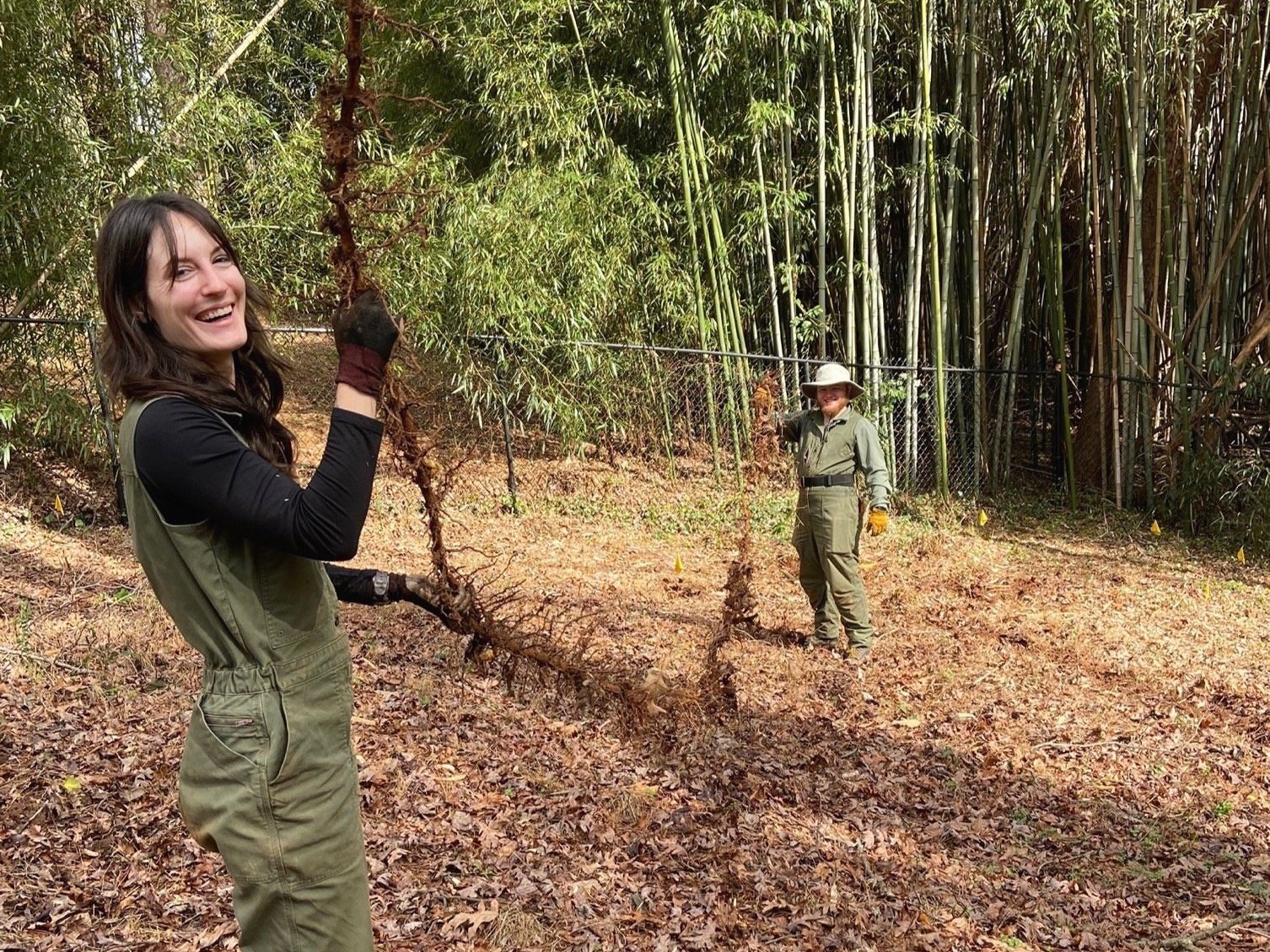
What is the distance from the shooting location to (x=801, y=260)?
9.21 metres

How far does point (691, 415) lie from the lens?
8.82m

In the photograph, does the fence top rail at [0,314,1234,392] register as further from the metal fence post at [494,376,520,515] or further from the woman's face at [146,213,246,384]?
the woman's face at [146,213,246,384]

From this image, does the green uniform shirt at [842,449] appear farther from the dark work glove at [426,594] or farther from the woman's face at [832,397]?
the dark work glove at [426,594]

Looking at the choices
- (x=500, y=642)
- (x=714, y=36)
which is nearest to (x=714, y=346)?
(x=714, y=36)

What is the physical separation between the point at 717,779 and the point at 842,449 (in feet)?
6.99

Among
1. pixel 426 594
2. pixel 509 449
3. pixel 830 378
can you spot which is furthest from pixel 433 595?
pixel 509 449

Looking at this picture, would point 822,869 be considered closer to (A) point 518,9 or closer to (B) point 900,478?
(B) point 900,478

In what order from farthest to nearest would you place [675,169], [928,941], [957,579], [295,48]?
[295,48]
[675,169]
[957,579]
[928,941]

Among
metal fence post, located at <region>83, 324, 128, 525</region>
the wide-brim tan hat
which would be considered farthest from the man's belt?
metal fence post, located at <region>83, 324, 128, 525</region>

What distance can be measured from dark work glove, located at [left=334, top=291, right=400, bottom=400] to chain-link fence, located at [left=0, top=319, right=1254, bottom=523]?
673 cm

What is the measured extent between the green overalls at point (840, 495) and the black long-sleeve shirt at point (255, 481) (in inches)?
166

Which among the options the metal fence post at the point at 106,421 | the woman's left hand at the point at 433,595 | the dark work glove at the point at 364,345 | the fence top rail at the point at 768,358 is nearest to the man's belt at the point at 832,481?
the fence top rail at the point at 768,358

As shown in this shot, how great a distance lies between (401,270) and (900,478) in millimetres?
4540

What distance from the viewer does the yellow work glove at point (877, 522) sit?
502cm
